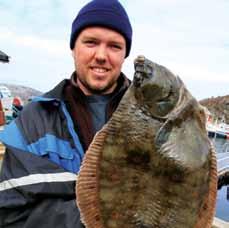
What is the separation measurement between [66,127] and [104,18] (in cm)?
86

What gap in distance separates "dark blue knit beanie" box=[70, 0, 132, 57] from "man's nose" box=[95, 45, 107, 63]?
0.74 feet

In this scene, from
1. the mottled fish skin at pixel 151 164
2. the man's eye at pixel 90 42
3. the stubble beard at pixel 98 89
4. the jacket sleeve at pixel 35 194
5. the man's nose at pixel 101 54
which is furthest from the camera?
the stubble beard at pixel 98 89

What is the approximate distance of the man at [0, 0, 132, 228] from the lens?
9.14 ft

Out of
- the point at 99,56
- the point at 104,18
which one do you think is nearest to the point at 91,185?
the point at 99,56

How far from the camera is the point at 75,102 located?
→ 129 inches

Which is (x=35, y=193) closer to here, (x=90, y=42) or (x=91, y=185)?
(x=91, y=185)

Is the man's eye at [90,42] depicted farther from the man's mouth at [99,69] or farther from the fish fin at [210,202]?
the fish fin at [210,202]

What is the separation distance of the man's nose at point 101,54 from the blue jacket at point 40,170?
478mm

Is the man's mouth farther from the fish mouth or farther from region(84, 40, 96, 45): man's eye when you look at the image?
the fish mouth

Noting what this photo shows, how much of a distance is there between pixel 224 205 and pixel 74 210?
5.04 metres

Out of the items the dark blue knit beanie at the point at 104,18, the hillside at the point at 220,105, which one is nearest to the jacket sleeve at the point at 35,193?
the dark blue knit beanie at the point at 104,18

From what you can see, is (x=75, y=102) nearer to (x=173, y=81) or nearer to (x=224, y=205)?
(x=173, y=81)

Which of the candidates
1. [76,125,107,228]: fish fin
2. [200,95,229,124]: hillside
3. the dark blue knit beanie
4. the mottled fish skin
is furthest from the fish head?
[200,95,229,124]: hillside

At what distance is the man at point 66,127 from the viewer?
279cm
